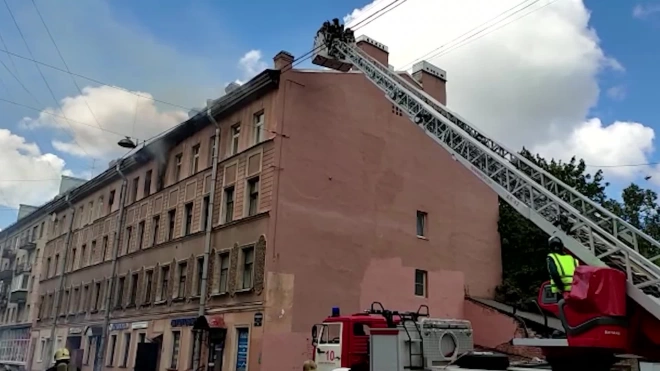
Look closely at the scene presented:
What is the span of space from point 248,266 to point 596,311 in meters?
15.8

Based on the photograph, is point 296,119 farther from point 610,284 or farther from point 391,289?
point 610,284

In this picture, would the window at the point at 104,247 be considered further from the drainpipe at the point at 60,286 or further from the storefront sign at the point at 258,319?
the storefront sign at the point at 258,319

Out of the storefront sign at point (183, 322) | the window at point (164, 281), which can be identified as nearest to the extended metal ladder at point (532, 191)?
the storefront sign at point (183, 322)

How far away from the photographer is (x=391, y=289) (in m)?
22.7

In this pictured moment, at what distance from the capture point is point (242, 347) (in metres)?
19.7

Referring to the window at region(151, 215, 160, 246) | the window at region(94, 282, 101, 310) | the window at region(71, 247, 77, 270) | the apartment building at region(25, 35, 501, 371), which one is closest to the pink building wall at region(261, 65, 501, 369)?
the apartment building at region(25, 35, 501, 371)

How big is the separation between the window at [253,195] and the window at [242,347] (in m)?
4.23

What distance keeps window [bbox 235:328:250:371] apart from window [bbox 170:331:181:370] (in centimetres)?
417

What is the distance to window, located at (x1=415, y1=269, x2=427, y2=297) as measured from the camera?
78.7ft

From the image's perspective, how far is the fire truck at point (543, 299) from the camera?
599cm

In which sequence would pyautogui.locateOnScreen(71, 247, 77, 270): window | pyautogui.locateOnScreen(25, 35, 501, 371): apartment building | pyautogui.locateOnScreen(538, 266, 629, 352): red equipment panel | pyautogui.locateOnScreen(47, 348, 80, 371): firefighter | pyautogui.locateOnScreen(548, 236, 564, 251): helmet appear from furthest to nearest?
pyautogui.locateOnScreen(71, 247, 77, 270): window → pyautogui.locateOnScreen(25, 35, 501, 371): apartment building → pyautogui.locateOnScreen(47, 348, 80, 371): firefighter → pyautogui.locateOnScreen(548, 236, 564, 251): helmet → pyautogui.locateOnScreen(538, 266, 629, 352): red equipment panel

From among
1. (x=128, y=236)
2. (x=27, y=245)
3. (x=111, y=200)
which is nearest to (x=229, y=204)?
(x=128, y=236)

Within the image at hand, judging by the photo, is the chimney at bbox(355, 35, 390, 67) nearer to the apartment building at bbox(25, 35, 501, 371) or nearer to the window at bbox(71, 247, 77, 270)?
the apartment building at bbox(25, 35, 501, 371)

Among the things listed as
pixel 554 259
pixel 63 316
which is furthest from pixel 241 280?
pixel 63 316
